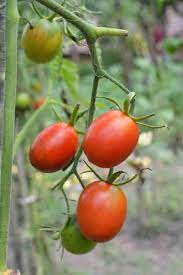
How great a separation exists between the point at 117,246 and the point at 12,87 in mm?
2722

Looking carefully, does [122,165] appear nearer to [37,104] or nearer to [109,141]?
[37,104]

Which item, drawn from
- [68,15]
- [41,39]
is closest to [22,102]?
[41,39]

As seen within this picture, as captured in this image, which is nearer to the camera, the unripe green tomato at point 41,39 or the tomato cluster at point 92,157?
the tomato cluster at point 92,157

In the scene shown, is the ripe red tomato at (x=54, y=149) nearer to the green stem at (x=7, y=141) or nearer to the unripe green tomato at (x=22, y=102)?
the green stem at (x=7, y=141)

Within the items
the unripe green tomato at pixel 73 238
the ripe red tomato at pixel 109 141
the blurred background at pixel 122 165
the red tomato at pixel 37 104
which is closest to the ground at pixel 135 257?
the blurred background at pixel 122 165

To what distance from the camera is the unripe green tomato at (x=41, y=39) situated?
771 millimetres

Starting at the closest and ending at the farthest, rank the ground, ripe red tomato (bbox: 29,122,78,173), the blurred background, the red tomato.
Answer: ripe red tomato (bbox: 29,122,78,173), the blurred background, the red tomato, the ground

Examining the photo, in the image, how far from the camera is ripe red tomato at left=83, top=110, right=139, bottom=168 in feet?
2.07

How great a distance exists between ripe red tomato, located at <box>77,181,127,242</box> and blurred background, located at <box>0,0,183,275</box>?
→ 0.55 feet

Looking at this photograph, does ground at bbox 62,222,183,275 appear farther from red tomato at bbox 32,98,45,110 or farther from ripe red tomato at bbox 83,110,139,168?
ripe red tomato at bbox 83,110,139,168

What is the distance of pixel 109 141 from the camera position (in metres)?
0.64

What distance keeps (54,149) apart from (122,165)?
2000 mm

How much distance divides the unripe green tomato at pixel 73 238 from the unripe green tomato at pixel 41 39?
0.21m

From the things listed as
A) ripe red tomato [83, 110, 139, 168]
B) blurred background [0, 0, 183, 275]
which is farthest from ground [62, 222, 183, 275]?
ripe red tomato [83, 110, 139, 168]
